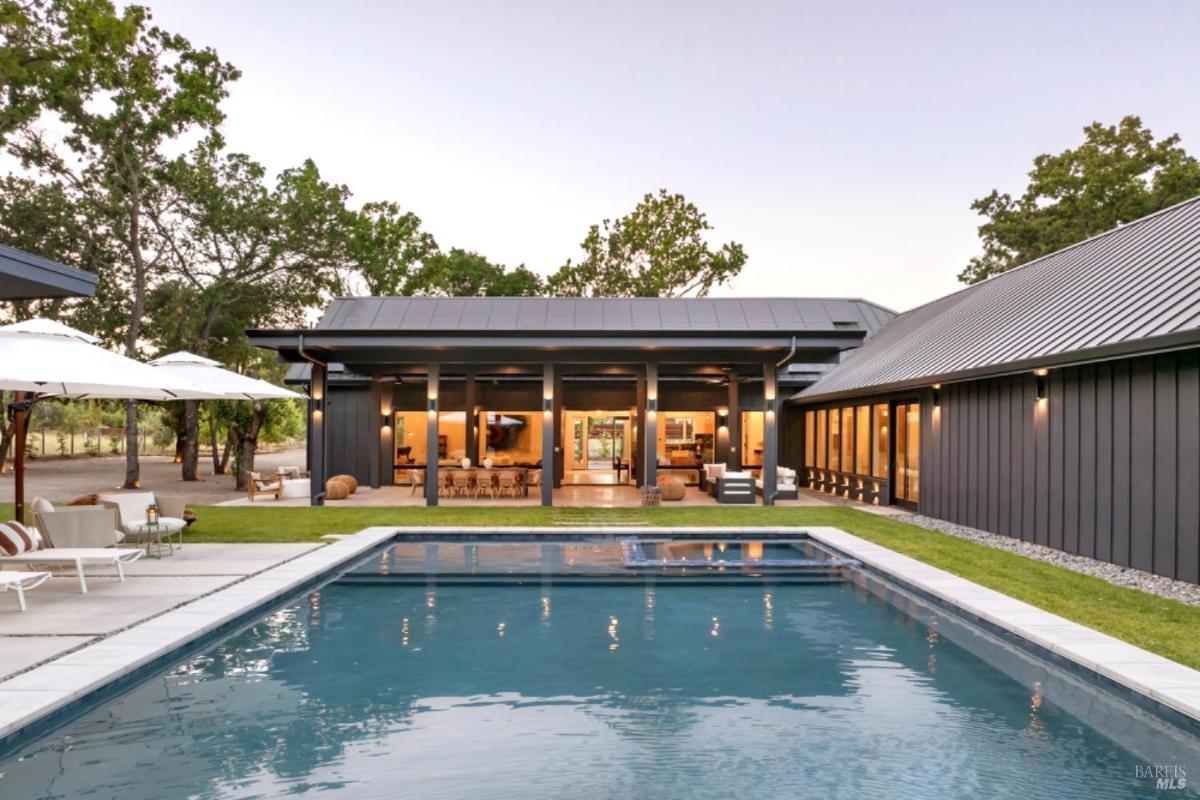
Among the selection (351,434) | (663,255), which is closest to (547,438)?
(351,434)

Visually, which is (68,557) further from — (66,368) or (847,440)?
(847,440)

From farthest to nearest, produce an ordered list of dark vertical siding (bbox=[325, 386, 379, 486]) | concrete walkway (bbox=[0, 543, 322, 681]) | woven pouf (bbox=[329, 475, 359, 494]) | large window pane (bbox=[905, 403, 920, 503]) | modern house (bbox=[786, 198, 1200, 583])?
dark vertical siding (bbox=[325, 386, 379, 486]) < woven pouf (bbox=[329, 475, 359, 494]) < large window pane (bbox=[905, 403, 920, 503]) < modern house (bbox=[786, 198, 1200, 583]) < concrete walkway (bbox=[0, 543, 322, 681])

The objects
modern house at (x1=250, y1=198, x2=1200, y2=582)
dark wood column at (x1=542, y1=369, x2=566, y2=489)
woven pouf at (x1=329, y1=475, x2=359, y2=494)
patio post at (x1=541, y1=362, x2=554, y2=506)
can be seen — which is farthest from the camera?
dark wood column at (x1=542, y1=369, x2=566, y2=489)

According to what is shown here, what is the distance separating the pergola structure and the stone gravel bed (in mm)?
4158

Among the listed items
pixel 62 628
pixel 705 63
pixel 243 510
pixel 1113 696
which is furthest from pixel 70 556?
pixel 705 63

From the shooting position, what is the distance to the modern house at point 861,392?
8.83m

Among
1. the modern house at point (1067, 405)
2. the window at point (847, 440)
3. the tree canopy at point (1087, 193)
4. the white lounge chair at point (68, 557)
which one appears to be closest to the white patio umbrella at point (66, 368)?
the white lounge chair at point (68, 557)

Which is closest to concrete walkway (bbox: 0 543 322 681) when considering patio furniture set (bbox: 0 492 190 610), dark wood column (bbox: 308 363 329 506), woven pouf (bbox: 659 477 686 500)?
patio furniture set (bbox: 0 492 190 610)

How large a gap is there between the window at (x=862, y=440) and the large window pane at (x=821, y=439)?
2.33 meters

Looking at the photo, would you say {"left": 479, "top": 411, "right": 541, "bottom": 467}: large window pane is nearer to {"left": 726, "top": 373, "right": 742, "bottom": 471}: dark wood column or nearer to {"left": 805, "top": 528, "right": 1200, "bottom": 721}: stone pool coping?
{"left": 726, "top": 373, "right": 742, "bottom": 471}: dark wood column

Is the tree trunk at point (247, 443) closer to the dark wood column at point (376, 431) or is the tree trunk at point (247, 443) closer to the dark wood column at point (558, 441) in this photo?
the dark wood column at point (376, 431)

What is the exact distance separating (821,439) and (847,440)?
7.13 ft

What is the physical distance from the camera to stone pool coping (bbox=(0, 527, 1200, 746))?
4.54m

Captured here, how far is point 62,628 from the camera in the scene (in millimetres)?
6160
